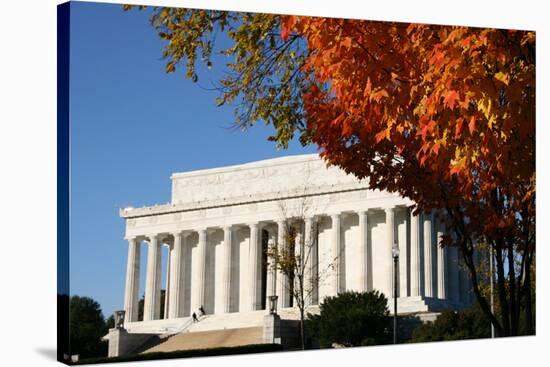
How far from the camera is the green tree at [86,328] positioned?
1850cm

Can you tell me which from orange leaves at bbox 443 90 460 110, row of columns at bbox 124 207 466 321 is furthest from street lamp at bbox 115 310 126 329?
orange leaves at bbox 443 90 460 110

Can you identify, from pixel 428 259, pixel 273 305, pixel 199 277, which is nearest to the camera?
pixel 273 305

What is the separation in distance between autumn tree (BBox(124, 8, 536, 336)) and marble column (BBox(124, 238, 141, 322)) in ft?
13.2

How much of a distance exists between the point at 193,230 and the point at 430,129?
13043 mm

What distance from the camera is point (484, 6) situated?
23172mm

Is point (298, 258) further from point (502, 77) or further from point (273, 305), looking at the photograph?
point (502, 77)

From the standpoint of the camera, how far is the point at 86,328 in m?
19.1

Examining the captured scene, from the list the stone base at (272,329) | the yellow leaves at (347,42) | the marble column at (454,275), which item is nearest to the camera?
the yellow leaves at (347,42)

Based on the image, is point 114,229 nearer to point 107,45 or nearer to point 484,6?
point 107,45

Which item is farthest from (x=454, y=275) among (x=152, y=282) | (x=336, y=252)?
(x=152, y=282)

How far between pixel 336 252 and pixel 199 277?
446 cm

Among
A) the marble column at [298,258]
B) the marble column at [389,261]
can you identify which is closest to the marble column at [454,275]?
the marble column at [389,261]

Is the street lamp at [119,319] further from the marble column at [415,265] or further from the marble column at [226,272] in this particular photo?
the marble column at [415,265]

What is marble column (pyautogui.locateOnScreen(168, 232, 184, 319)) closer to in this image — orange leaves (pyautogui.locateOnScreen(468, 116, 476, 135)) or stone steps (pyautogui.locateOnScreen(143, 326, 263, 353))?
stone steps (pyautogui.locateOnScreen(143, 326, 263, 353))
